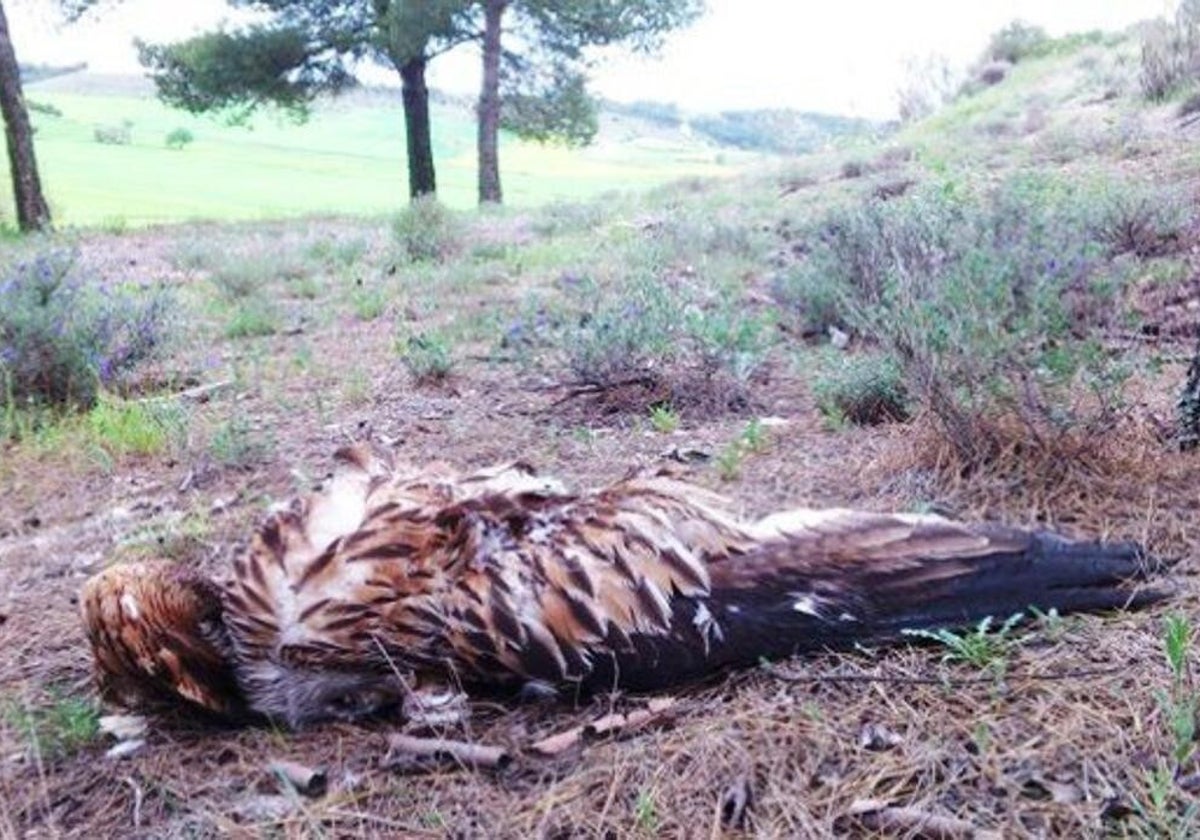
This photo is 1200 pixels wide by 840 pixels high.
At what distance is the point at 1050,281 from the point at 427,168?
719 inches

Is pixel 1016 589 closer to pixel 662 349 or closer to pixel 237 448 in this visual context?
pixel 662 349

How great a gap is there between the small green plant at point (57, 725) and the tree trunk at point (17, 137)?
49.4 ft

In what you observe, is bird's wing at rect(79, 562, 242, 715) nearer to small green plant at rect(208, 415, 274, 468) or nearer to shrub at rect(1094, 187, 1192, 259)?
small green plant at rect(208, 415, 274, 468)

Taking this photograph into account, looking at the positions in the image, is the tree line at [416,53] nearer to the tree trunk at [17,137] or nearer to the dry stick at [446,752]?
the tree trunk at [17,137]

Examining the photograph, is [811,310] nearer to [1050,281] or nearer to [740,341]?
[740,341]

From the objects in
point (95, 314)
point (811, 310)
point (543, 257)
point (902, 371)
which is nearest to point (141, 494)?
point (95, 314)

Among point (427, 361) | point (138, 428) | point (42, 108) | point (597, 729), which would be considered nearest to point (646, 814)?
point (597, 729)

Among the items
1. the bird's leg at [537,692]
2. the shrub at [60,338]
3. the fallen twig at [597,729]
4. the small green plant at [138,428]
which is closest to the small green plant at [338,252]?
the shrub at [60,338]

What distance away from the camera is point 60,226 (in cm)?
1596

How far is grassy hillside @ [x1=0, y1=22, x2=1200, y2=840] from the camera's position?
1.98 metres

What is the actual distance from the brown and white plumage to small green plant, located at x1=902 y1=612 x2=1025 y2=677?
0.11 feet

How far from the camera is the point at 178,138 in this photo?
2414cm

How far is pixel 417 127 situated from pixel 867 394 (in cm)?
1725

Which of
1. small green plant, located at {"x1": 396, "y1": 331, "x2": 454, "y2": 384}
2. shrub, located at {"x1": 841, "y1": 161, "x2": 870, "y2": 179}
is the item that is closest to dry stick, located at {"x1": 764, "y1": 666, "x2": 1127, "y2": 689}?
small green plant, located at {"x1": 396, "y1": 331, "x2": 454, "y2": 384}
